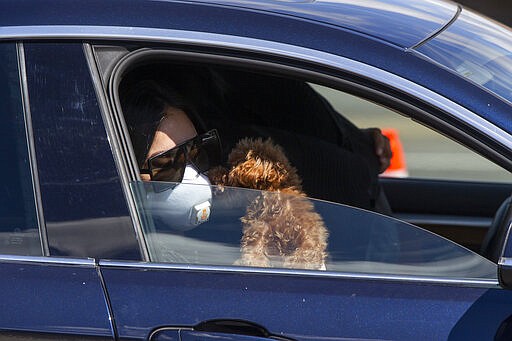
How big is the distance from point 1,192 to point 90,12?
0.47 m

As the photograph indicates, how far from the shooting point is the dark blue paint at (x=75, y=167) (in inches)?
85.2

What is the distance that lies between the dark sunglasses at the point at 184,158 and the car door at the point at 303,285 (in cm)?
24

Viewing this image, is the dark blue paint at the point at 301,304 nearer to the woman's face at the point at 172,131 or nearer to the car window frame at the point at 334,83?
the car window frame at the point at 334,83

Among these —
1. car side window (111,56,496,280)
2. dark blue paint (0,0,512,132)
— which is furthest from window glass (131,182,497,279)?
dark blue paint (0,0,512,132)

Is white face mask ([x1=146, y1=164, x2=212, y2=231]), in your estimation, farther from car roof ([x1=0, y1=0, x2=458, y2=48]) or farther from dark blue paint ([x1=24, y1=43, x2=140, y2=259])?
car roof ([x1=0, y1=0, x2=458, y2=48])

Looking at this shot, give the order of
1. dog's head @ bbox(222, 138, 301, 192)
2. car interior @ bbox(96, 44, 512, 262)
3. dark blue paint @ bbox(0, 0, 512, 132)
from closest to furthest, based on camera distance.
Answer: dark blue paint @ bbox(0, 0, 512, 132), dog's head @ bbox(222, 138, 301, 192), car interior @ bbox(96, 44, 512, 262)

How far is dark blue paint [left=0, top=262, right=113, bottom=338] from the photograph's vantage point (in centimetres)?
210

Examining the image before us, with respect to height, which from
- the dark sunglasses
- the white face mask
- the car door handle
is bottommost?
the car door handle

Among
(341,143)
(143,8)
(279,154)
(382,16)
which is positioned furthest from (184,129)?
(341,143)

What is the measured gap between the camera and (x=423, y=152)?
7.83 metres

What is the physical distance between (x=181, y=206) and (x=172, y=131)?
36 cm

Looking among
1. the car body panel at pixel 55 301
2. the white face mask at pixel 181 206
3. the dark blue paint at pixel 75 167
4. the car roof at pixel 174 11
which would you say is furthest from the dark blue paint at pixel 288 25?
the car body panel at pixel 55 301

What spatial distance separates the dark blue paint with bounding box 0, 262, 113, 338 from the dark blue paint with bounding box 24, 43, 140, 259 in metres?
0.06

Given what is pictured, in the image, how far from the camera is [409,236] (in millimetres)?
2184
